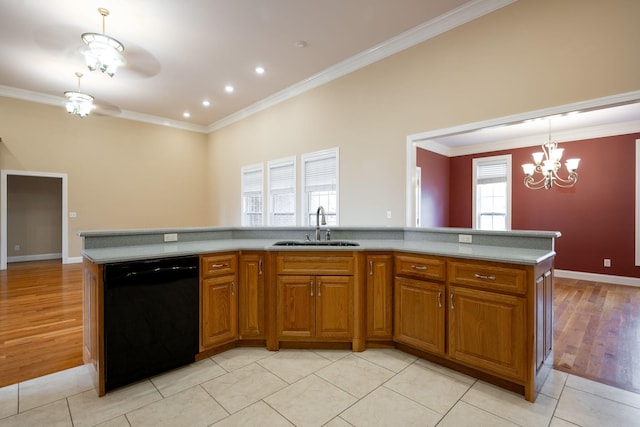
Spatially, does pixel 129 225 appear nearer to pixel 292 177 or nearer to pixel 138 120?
pixel 138 120

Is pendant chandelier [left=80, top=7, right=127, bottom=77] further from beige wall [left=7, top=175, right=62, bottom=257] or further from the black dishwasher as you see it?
beige wall [left=7, top=175, right=62, bottom=257]

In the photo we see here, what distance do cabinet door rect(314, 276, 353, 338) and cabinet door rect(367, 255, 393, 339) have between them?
0.62 feet

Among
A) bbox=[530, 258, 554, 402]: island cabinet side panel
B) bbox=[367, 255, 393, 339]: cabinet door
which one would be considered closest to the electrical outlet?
bbox=[530, 258, 554, 402]: island cabinet side panel

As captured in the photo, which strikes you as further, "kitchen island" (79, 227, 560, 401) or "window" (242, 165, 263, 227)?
"window" (242, 165, 263, 227)

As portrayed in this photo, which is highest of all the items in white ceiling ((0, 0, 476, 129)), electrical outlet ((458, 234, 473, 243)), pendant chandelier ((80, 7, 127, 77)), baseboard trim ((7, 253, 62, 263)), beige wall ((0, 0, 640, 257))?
white ceiling ((0, 0, 476, 129))

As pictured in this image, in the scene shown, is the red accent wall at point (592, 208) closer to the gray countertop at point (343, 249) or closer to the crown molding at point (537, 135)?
the crown molding at point (537, 135)

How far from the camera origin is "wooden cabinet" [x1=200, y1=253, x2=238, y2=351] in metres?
2.50

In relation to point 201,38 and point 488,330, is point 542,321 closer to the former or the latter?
point 488,330

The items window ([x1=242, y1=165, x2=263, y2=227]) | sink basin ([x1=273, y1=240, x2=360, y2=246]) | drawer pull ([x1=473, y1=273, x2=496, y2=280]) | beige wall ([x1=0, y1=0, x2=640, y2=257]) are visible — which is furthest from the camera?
window ([x1=242, y1=165, x2=263, y2=227])

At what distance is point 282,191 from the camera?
5.88 meters

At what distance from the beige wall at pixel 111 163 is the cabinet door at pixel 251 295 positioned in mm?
5863

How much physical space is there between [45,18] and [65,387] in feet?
13.3

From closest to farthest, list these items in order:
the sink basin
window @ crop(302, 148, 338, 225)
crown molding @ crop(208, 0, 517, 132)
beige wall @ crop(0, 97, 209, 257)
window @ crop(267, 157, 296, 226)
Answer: the sink basin → crown molding @ crop(208, 0, 517, 132) → window @ crop(302, 148, 338, 225) → window @ crop(267, 157, 296, 226) → beige wall @ crop(0, 97, 209, 257)

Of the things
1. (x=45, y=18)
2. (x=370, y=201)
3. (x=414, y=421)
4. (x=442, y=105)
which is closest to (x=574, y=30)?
(x=442, y=105)
